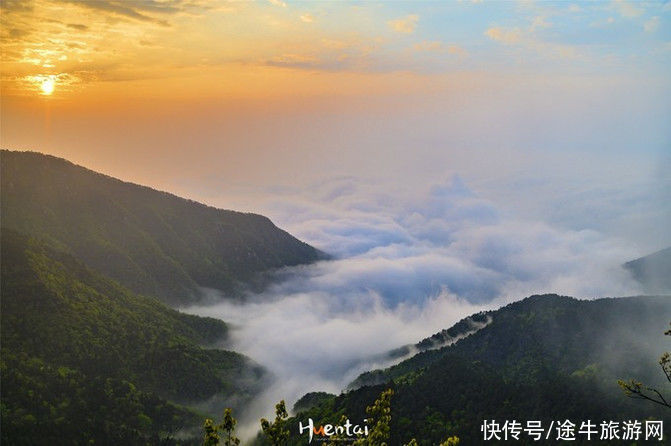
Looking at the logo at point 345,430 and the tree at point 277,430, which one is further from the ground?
the tree at point 277,430

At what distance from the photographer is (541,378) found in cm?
15300

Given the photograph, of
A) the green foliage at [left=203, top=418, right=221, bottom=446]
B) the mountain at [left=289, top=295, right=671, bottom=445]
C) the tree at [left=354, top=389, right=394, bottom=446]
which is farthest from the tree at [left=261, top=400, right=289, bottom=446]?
the mountain at [left=289, top=295, right=671, bottom=445]

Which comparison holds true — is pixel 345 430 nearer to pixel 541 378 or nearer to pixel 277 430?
pixel 277 430

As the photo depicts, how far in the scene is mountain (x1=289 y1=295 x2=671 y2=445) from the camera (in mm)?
123250

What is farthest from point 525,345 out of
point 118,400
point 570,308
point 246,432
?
point 118,400

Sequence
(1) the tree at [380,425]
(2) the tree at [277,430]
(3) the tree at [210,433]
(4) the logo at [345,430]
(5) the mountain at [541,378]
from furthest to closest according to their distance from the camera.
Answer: (5) the mountain at [541,378] → (4) the logo at [345,430] → (1) the tree at [380,425] → (2) the tree at [277,430] → (3) the tree at [210,433]

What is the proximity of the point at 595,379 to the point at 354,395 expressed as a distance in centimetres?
6829

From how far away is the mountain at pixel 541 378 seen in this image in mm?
123250

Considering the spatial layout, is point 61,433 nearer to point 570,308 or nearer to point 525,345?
point 525,345

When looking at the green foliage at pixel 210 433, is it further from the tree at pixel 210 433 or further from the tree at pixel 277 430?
the tree at pixel 277 430

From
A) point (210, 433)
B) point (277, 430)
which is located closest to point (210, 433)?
point (210, 433)

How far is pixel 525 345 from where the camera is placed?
182m

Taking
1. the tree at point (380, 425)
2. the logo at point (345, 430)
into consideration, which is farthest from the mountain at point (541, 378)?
the tree at point (380, 425)

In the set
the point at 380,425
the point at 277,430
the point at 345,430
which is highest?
the point at 380,425
